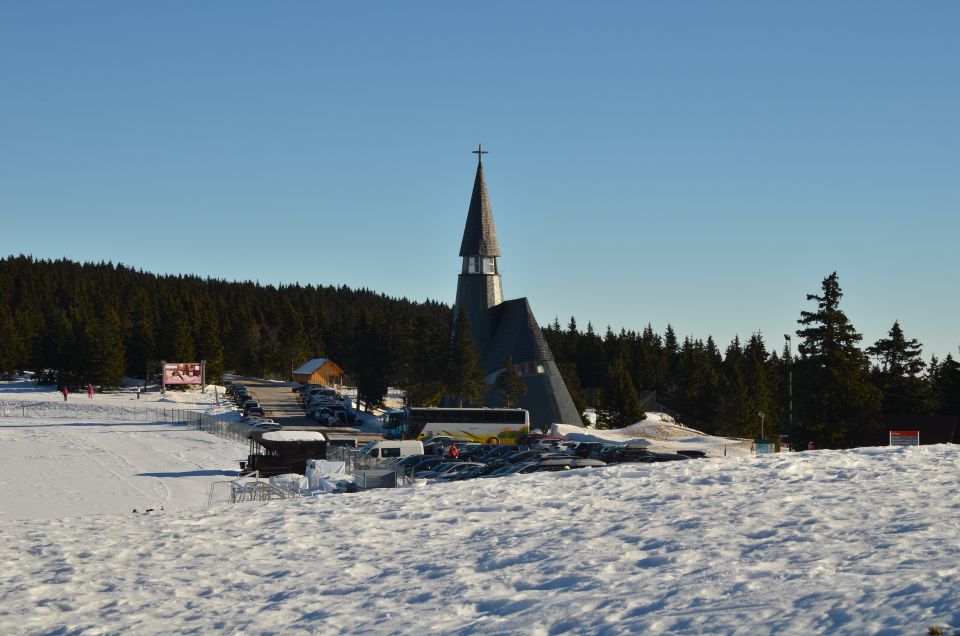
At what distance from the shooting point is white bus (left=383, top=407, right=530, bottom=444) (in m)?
58.0

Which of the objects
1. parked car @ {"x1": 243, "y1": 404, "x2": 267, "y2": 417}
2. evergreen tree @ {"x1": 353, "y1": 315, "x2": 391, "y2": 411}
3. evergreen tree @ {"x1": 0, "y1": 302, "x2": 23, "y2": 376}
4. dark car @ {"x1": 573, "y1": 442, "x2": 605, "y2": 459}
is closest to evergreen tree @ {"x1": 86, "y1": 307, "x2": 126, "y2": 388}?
evergreen tree @ {"x1": 0, "y1": 302, "x2": 23, "y2": 376}

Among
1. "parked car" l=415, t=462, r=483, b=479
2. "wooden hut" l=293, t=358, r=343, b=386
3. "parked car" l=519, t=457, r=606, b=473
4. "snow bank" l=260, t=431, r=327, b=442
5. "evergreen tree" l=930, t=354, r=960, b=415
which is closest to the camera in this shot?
"parked car" l=519, t=457, r=606, b=473

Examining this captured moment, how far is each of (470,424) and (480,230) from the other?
23813mm

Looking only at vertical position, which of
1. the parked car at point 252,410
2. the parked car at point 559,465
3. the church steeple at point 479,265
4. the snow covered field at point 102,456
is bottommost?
the snow covered field at point 102,456

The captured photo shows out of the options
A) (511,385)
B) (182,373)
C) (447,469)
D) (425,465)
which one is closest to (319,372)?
(182,373)

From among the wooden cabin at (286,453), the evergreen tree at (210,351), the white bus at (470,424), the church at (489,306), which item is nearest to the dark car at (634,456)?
the wooden cabin at (286,453)

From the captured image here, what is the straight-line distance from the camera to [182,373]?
90875 mm

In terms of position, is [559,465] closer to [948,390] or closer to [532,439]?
[532,439]

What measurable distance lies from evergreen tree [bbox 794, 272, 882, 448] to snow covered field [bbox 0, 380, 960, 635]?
1176 inches

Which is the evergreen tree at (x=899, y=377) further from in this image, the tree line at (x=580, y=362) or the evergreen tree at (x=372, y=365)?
the evergreen tree at (x=372, y=365)

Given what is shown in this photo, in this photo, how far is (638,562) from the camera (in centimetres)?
1346

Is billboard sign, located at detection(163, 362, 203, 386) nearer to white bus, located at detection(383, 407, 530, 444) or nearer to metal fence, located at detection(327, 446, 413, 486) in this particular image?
white bus, located at detection(383, 407, 530, 444)

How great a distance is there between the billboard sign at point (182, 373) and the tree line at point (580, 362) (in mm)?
9314

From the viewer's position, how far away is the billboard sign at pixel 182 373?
8988 centimetres
